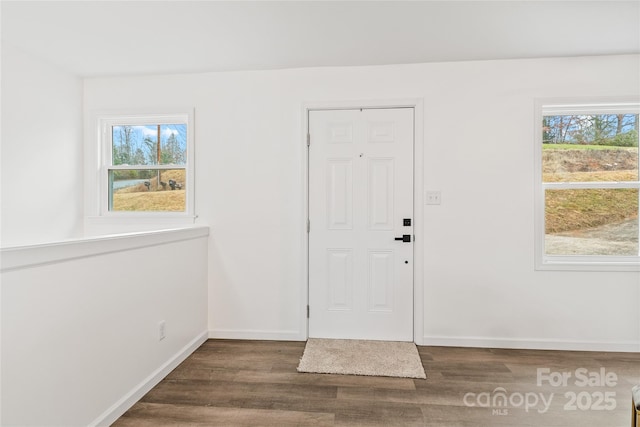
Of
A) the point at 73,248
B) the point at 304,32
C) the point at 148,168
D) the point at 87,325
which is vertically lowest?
the point at 87,325

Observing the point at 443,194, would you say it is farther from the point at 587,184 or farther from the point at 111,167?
the point at 111,167

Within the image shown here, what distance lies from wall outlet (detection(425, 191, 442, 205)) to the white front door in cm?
14

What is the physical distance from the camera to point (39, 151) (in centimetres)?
284

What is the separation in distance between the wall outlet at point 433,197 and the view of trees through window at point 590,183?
2.98 ft

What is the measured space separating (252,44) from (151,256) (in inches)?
68.1

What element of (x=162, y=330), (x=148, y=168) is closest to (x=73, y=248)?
(x=162, y=330)

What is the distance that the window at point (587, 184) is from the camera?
2887 mm

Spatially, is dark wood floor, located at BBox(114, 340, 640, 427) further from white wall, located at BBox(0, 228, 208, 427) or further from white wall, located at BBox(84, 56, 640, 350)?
white wall, located at BBox(84, 56, 640, 350)

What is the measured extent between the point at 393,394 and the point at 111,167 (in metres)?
3.19

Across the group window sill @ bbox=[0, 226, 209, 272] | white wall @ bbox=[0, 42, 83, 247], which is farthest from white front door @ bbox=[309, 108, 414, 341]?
white wall @ bbox=[0, 42, 83, 247]

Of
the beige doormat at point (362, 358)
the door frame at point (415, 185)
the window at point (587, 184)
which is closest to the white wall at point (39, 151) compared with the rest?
the door frame at point (415, 185)

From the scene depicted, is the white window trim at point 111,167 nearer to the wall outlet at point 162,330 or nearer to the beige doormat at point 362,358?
the wall outlet at point 162,330

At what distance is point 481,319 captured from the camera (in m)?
2.92

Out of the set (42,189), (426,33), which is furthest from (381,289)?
(42,189)
